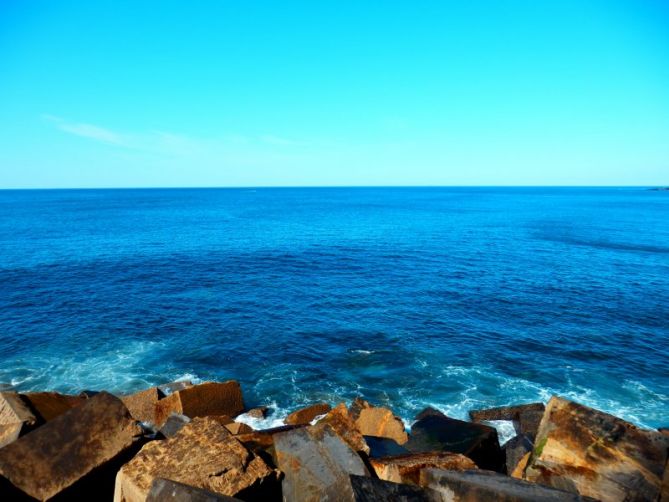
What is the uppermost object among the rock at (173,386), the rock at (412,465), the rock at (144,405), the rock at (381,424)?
the rock at (412,465)

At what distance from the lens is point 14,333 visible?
93.6ft

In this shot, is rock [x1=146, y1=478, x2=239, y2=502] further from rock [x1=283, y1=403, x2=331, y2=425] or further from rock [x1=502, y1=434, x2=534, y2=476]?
rock [x1=283, y1=403, x2=331, y2=425]

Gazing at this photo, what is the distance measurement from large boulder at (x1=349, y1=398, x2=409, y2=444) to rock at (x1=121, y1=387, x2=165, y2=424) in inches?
359

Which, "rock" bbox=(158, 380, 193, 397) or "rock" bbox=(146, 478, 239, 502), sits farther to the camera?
"rock" bbox=(158, 380, 193, 397)

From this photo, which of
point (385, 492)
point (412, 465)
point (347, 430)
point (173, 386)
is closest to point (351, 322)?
point (173, 386)

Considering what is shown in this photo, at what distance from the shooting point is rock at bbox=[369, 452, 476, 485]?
891 centimetres

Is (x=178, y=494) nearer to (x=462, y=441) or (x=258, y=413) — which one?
(x=462, y=441)

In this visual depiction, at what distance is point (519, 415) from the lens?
728 inches

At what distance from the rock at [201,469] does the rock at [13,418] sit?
3.22 metres

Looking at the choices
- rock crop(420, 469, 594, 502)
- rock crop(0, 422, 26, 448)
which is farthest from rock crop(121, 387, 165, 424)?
rock crop(420, 469, 594, 502)

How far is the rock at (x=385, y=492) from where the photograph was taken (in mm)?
7402

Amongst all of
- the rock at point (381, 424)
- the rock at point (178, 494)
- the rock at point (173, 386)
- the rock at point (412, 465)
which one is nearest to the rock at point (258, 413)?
the rock at point (173, 386)

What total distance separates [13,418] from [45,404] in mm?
2130

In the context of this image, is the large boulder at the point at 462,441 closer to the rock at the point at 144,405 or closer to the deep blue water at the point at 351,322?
the deep blue water at the point at 351,322
